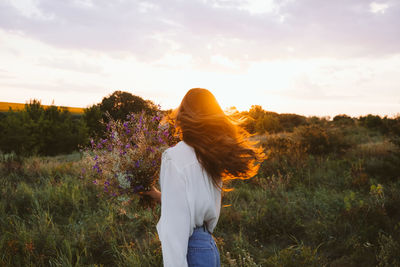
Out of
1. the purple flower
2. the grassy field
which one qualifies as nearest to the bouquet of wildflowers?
the purple flower

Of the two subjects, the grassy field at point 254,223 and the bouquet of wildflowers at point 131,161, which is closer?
the bouquet of wildflowers at point 131,161

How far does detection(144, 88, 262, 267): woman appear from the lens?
155 cm

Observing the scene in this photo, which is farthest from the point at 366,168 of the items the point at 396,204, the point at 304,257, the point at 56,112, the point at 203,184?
the point at 56,112

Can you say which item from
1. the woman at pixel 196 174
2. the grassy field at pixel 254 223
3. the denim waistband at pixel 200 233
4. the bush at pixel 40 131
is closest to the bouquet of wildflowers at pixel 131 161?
the grassy field at pixel 254 223

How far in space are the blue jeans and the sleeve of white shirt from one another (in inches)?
5.4

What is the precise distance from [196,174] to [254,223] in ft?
12.2

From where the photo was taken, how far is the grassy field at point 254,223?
3.81 meters

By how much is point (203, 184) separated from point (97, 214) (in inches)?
179

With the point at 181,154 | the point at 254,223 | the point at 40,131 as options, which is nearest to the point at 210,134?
the point at 181,154

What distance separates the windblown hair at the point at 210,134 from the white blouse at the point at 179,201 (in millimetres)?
97

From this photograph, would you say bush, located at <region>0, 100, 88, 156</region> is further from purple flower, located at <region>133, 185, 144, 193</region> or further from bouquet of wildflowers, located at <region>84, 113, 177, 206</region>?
purple flower, located at <region>133, 185, 144, 193</region>

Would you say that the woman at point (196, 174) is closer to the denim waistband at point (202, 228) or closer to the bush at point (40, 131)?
the denim waistband at point (202, 228)

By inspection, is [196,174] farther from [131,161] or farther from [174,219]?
[131,161]

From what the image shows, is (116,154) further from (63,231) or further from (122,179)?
(63,231)
